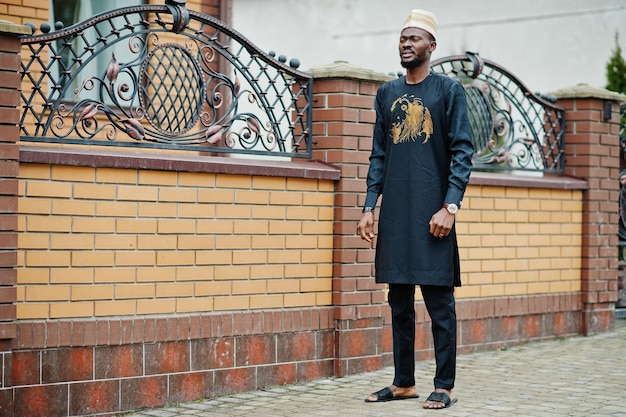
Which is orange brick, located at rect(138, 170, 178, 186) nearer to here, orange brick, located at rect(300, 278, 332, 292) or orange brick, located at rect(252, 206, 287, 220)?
orange brick, located at rect(252, 206, 287, 220)

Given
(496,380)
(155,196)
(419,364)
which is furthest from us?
(419,364)

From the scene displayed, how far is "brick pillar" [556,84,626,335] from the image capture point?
9398 mm

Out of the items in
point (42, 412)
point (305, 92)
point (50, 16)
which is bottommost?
point (42, 412)

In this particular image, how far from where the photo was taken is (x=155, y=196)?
6414mm

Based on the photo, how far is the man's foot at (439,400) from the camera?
6188 millimetres

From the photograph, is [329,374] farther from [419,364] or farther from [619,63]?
[619,63]

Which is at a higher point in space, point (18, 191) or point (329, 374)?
point (18, 191)

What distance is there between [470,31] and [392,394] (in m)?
16.6

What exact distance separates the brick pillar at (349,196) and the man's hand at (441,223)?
131 centimetres

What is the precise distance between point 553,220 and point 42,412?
4764mm

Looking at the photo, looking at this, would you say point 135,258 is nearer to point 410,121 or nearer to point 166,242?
point 166,242

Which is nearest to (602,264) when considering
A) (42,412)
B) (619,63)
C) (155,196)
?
(155,196)

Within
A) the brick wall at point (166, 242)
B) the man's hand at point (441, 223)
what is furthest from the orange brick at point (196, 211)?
the man's hand at point (441, 223)

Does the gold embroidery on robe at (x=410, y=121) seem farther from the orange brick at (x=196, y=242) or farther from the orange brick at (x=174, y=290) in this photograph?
the orange brick at (x=174, y=290)
